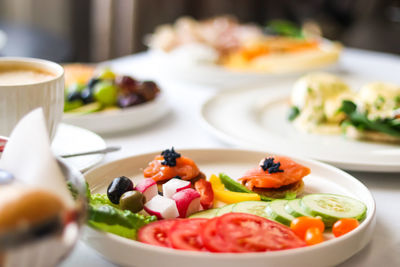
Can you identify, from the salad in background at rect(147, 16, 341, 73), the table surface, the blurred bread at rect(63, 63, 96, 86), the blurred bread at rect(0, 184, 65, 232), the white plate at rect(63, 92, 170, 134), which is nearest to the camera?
the blurred bread at rect(0, 184, 65, 232)

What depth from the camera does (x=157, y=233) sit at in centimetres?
98

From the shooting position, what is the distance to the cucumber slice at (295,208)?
107 centimetres

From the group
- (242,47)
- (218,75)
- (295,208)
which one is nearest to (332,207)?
(295,208)

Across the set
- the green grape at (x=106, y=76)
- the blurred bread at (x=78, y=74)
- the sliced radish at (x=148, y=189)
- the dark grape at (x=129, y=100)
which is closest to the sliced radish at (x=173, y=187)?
the sliced radish at (x=148, y=189)

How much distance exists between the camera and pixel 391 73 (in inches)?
109

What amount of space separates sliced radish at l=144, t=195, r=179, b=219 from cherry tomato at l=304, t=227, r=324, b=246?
0.26m

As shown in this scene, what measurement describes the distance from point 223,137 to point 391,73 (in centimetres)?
149

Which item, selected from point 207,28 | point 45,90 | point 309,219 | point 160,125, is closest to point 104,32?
point 207,28

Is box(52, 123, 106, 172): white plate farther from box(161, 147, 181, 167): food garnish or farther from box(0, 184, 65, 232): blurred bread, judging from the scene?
box(0, 184, 65, 232): blurred bread

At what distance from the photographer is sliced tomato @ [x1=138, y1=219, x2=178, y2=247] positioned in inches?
37.2

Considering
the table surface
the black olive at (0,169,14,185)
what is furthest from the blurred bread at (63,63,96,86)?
the black olive at (0,169,14,185)

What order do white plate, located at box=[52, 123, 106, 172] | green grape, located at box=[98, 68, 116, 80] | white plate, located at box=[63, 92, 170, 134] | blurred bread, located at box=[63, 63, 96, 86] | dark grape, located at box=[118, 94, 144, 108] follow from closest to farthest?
white plate, located at box=[52, 123, 106, 172] < white plate, located at box=[63, 92, 170, 134] < dark grape, located at box=[118, 94, 144, 108] < green grape, located at box=[98, 68, 116, 80] < blurred bread, located at box=[63, 63, 96, 86]

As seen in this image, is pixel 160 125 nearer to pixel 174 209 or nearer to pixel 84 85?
pixel 84 85

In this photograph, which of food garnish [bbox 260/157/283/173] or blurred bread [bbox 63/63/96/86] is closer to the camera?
food garnish [bbox 260/157/283/173]
